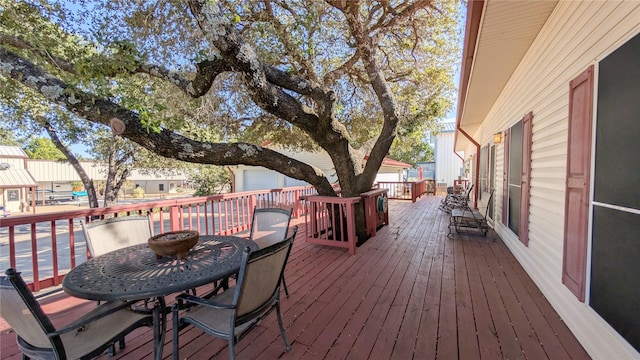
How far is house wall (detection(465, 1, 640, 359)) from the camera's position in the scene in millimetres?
1747

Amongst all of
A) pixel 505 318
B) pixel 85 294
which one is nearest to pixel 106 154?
pixel 85 294

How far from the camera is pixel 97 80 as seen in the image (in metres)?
3.04

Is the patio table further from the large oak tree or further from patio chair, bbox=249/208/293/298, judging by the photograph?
the large oak tree

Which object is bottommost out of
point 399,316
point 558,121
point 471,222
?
point 399,316

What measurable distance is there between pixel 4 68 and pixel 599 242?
5.60m

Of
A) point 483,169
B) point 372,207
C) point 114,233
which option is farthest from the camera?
point 483,169

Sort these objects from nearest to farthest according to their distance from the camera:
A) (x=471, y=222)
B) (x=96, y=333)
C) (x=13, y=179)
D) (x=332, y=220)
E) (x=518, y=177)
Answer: (x=96, y=333) → (x=518, y=177) → (x=332, y=220) → (x=471, y=222) → (x=13, y=179)

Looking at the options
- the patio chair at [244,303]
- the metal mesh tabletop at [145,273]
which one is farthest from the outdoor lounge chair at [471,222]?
the metal mesh tabletop at [145,273]

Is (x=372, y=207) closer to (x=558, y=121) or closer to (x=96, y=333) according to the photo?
(x=558, y=121)

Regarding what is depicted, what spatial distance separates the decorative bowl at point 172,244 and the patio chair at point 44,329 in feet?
1.35

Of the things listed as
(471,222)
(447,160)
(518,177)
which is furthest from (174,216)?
(447,160)

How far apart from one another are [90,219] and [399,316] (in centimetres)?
361

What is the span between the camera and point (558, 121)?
2.59 meters

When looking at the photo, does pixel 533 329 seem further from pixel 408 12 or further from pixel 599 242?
pixel 408 12
